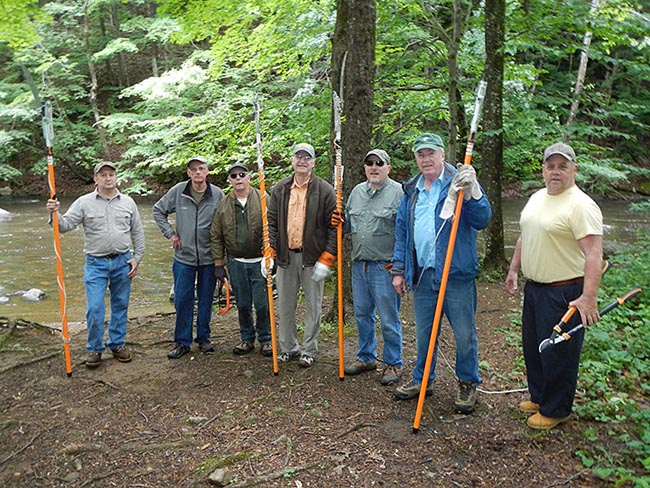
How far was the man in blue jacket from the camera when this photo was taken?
3.86 m

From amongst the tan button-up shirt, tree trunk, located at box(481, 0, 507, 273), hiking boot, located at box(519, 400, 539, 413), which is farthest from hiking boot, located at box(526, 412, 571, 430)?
tree trunk, located at box(481, 0, 507, 273)

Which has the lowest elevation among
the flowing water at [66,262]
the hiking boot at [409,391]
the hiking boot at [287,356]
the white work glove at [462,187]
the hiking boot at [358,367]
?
the flowing water at [66,262]

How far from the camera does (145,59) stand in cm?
2986

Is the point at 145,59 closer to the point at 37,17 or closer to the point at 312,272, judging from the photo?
the point at 37,17

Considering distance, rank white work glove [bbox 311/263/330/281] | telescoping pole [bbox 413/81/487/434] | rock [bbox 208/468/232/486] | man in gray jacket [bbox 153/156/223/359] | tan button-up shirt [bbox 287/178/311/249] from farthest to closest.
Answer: man in gray jacket [bbox 153/156/223/359]
tan button-up shirt [bbox 287/178/311/249]
white work glove [bbox 311/263/330/281]
telescoping pole [bbox 413/81/487/434]
rock [bbox 208/468/232/486]

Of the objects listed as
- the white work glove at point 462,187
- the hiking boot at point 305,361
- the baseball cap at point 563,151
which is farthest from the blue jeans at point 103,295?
the baseball cap at point 563,151

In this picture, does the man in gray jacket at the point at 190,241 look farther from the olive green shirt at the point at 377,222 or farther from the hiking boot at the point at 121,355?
the olive green shirt at the point at 377,222

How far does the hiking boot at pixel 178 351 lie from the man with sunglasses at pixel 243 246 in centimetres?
58

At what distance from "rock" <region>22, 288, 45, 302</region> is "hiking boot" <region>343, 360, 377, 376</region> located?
7.83 meters

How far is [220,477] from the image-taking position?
126 inches

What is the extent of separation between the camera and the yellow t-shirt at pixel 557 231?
3.33 metres

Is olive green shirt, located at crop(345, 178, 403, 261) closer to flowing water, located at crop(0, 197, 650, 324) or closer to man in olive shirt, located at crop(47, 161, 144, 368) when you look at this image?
man in olive shirt, located at crop(47, 161, 144, 368)

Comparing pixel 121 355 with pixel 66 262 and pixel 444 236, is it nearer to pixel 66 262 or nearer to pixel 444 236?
pixel 444 236

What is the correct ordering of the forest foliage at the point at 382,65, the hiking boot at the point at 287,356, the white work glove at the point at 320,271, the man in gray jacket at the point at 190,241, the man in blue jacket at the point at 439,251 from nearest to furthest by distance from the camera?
1. the man in blue jacket at the point at 439,251
2. the white work glove at the point at 320,271
3. the hiking boot at the point at 287,356
4. the man in gray jacket at the point at 190,241
5. the forest foliage at the point at 382,65
